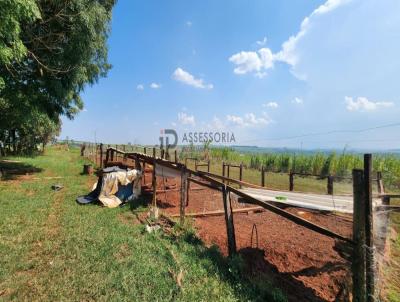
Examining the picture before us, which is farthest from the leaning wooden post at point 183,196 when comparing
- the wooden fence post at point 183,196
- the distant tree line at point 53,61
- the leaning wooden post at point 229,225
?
the distant tree line at point 53,61

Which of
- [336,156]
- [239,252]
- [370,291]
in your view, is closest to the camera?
[370,291]

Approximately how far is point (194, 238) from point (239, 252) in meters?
0.92

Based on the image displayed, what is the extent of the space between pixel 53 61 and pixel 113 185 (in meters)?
5.90

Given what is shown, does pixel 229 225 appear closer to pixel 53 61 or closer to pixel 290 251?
pixel 290 251

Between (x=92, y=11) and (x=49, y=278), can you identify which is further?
(x=92, y=11)

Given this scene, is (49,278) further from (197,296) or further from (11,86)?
(11,86)

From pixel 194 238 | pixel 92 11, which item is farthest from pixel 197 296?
pixel 92 11

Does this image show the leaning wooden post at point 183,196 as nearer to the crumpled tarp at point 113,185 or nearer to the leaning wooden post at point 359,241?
the crumpled tarp at point 113,185

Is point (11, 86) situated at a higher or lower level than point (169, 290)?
higher

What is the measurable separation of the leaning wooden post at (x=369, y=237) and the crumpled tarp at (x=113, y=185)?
19.0 ft

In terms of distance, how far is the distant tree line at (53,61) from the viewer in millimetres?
8289

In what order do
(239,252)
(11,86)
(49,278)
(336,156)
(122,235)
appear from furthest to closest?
1. (336,156)
2. (11,86)
3. (122,235)
4. (239,252)
5. (49,278)

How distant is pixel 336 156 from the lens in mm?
16203

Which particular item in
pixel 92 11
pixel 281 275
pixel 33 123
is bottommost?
pixel 281 275
